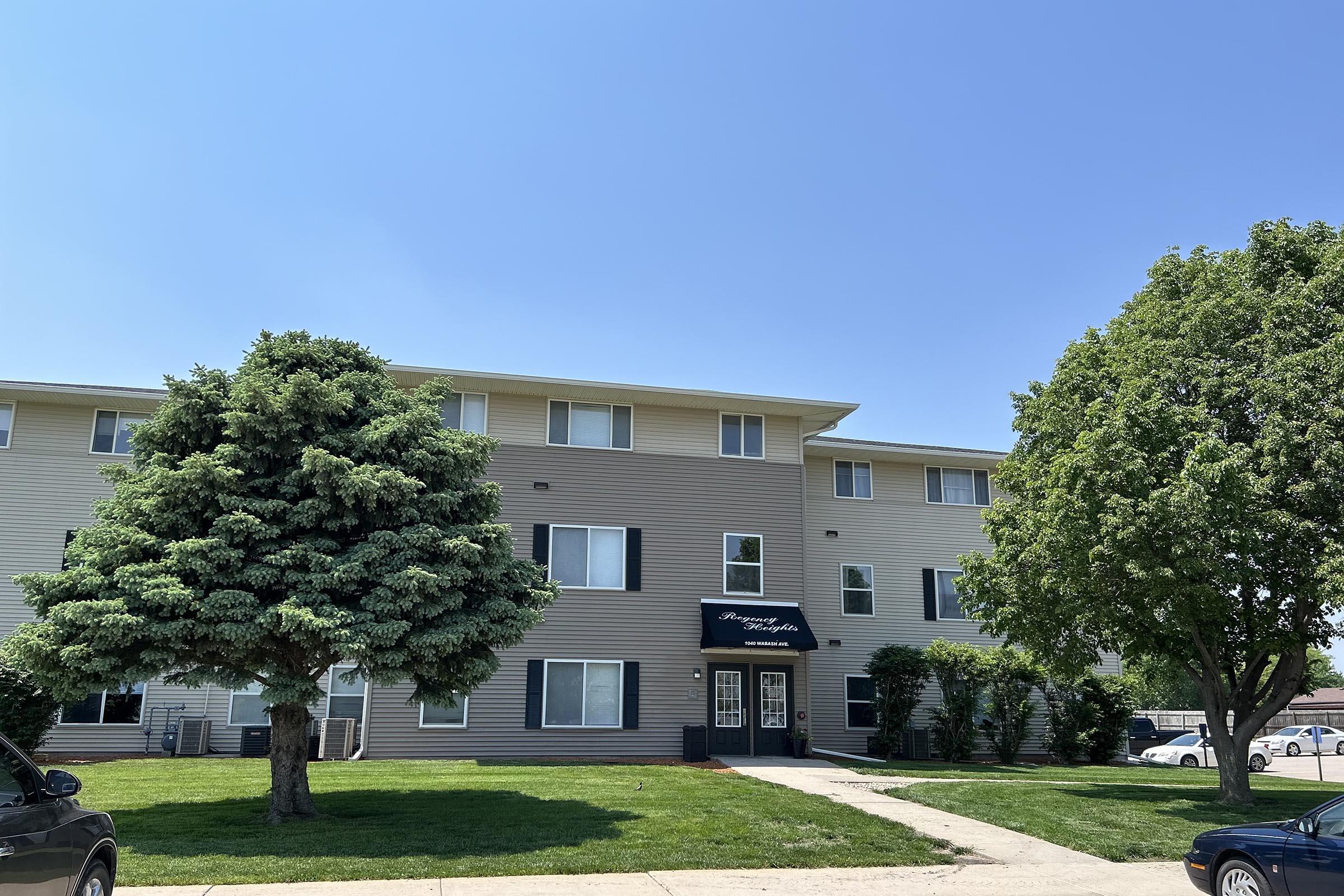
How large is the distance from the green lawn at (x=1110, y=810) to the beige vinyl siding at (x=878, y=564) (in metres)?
7.80

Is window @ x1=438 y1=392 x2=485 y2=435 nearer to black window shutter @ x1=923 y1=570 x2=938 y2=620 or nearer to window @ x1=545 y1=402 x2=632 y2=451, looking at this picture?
window @ x1=545 y1=402 x2=632 y2=451

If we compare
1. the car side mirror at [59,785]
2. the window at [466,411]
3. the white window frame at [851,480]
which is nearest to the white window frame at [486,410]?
the window at [466,411]

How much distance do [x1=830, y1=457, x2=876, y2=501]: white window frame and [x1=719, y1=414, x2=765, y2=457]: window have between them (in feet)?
10.8

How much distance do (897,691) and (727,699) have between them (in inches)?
170

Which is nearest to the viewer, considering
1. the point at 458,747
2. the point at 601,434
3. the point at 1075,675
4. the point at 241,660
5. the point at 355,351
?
the point at 241,660

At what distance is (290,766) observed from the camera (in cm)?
1312

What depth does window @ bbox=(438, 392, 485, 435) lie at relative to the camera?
23812mm

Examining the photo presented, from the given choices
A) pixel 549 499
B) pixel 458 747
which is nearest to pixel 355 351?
pixel 549 499

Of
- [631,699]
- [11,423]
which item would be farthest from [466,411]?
[11,423]

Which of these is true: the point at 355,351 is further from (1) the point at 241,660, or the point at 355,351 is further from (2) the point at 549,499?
(2) the point at 549,499

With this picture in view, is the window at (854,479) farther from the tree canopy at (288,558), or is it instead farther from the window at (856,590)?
the tree canopy at (288,558)

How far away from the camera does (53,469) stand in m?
23.2

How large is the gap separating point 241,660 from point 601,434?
42.2 feet

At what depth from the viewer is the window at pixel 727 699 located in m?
24.1
